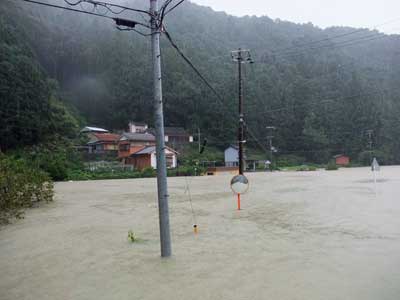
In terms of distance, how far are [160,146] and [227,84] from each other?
43.2m

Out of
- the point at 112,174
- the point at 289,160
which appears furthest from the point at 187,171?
the point at 289,160

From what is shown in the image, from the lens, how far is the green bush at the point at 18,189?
857 cm

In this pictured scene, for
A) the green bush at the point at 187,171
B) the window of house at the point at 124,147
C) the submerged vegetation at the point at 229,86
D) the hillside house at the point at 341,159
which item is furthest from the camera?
the hillside house at the point at 341,159

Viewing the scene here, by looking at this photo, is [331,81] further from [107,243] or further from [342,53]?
[107,243]

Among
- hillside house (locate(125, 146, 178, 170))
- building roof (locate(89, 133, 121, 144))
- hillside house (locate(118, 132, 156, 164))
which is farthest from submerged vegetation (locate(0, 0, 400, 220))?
hillside house (locate(118, 132, 156, 164))

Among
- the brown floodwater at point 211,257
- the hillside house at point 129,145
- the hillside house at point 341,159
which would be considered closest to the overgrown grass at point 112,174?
the hillside house at point 129,145

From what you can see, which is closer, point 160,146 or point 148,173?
point 160,146

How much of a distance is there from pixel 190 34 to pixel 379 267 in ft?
170

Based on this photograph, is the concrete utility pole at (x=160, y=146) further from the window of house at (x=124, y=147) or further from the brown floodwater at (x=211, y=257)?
the window of house at (x=124, y=147)

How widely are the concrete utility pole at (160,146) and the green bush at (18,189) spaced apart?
5477 millimetres

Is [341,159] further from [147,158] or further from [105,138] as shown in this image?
[105,138]

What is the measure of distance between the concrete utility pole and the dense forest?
3923cm

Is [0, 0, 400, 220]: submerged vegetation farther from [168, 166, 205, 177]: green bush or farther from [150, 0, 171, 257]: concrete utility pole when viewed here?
[150, 0, 171, 257]: concrete utility pole

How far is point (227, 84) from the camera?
153 ft
